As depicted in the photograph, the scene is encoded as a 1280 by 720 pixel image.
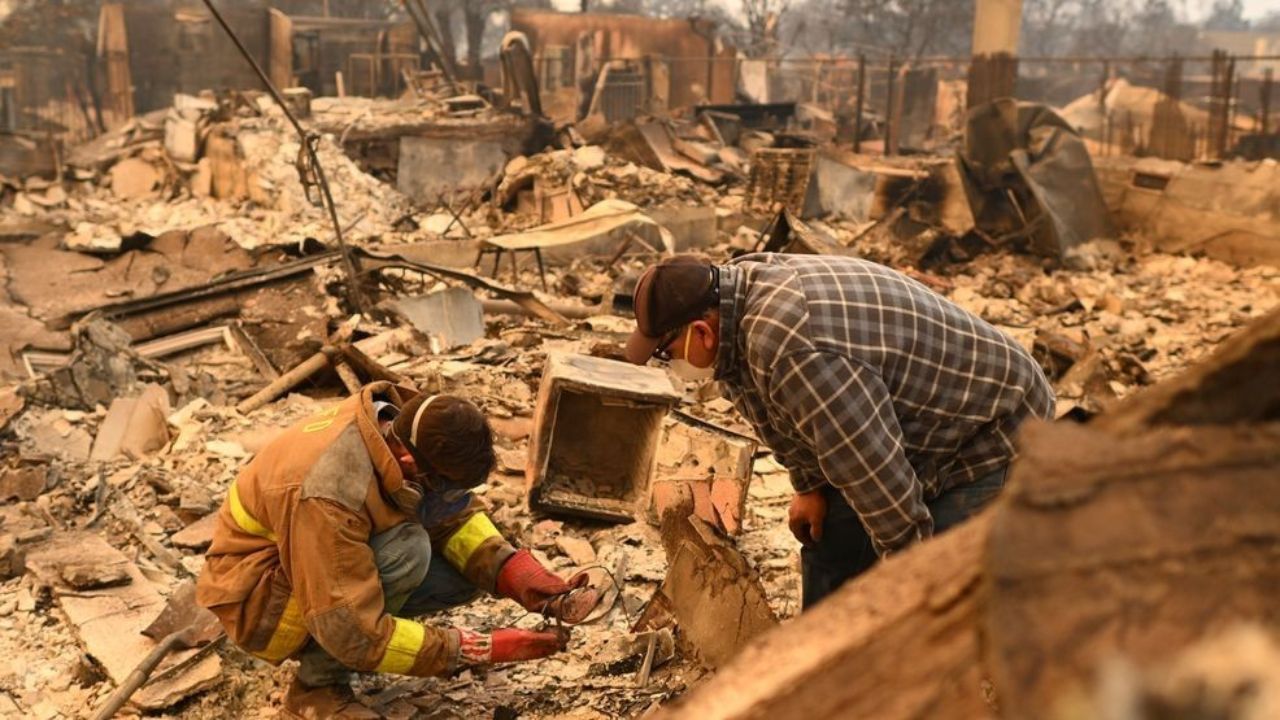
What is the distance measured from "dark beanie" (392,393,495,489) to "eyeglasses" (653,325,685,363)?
1.71 feet

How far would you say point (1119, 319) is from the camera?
10.8 m

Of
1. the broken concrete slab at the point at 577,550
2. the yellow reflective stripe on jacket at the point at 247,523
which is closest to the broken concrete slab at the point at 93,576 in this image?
the yellow reflective stripe on jacket at the point at 247,523

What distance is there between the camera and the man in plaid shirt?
2.92 m

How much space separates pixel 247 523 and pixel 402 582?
19.5 inches

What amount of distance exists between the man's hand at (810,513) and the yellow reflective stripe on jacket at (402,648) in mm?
1178

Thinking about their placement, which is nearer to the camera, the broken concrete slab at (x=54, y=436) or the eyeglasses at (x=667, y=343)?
the eyeglasses at (x=667, y=343)

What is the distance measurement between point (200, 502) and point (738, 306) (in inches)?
142

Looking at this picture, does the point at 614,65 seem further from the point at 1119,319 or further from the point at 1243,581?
the point at 1243,581

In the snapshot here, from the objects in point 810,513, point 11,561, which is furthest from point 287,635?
point 11,561

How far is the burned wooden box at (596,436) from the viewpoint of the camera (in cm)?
519

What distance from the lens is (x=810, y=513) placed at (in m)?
3.56

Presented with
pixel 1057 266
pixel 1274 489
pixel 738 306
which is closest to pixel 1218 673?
pixel 1274 489

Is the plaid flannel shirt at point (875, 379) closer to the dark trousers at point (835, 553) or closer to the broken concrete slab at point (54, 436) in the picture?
the dark trousers at point (835, 553)

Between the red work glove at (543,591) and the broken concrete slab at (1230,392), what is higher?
the broken concrete slab at (1230,392)
